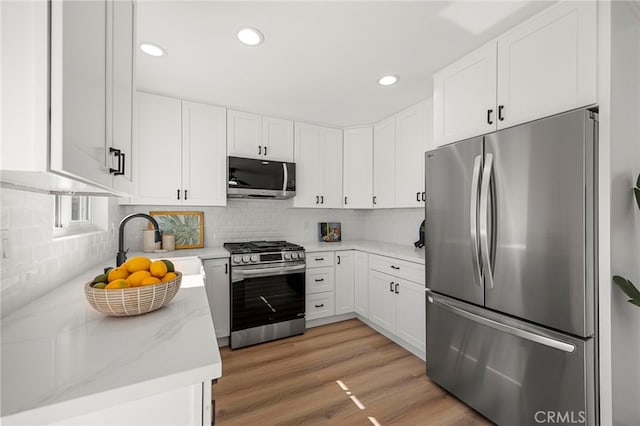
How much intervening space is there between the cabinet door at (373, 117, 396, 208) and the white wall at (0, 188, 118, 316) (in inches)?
110

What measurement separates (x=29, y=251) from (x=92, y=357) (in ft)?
2.62

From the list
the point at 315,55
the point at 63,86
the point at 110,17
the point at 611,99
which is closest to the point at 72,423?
the point at 63,86

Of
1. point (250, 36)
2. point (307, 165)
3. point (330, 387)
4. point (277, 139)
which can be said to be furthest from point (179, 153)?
point (330, 387)

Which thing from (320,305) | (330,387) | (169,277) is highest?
(169,277)

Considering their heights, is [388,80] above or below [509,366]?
above

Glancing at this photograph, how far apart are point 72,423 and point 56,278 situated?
108cm

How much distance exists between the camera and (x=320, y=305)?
3.26 m

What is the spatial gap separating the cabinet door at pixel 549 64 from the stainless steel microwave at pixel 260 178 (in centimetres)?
211

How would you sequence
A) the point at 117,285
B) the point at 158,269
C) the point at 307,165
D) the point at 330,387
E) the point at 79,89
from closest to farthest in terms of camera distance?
the point at 79,89
the point at 117,285
the point at 158,269
the point at 330,387
the point at 307,165

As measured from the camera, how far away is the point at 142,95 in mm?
2652

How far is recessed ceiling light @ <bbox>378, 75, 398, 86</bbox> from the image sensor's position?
2.32 metres

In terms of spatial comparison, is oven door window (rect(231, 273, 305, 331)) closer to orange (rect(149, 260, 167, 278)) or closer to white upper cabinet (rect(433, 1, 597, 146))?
orange (rect(149, 260, 167, 278))

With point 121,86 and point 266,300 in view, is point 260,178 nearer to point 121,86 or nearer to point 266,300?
point 266,300

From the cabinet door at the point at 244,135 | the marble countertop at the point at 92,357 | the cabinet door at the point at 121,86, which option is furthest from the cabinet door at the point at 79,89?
the cabinet door at the point at 244,135
